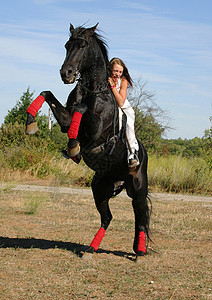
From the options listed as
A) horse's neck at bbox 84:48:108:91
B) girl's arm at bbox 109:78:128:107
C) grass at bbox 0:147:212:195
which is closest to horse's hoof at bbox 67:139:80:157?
horse's neck at bbox 84:48:108:91

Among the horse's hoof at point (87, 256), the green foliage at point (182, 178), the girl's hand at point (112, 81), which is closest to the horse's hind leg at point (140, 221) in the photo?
the horse's hoof at point (87, 256)

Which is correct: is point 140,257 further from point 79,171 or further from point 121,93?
point 79,171

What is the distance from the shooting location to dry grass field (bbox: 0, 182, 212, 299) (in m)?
4.79

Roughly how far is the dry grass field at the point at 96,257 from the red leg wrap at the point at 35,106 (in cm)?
201

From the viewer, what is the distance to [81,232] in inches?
327

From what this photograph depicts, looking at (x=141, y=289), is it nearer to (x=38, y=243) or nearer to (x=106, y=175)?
(x=106, y=175)

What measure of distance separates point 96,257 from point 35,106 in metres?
2.62

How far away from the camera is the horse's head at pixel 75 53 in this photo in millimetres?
4910

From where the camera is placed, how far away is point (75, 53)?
200 inches

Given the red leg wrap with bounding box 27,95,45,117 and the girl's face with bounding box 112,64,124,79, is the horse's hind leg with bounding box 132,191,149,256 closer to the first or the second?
the girl's face with bounding box 112,64,124,79

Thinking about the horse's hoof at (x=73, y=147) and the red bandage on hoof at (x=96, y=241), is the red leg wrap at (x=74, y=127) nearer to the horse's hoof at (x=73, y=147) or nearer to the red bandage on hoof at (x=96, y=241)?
the horse's hoof at (x=73, y=147)

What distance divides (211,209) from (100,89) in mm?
7626

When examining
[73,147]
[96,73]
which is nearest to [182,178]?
[96,73]

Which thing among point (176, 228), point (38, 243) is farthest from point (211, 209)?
point (38, 243)
